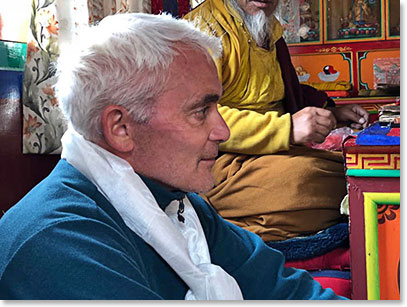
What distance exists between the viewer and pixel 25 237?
493 millimetres

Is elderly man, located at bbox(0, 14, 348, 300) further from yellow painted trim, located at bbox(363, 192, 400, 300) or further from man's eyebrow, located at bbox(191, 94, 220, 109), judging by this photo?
yellow painted trim, located at bbox(363, 192, 400, 300)

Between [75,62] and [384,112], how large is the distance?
2.25ft

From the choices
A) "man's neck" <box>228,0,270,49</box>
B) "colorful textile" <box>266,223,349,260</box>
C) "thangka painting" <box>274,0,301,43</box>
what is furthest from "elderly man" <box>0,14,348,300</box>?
"thangka painting" <box>274,0,301,43</box>

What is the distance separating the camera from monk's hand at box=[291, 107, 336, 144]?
3.67ft

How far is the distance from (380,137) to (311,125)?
8.2 inches

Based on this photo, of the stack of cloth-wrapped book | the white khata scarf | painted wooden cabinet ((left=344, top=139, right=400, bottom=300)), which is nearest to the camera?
the white khata scarf

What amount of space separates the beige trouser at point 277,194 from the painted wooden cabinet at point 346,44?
274mm

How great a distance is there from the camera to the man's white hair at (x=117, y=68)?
59 centimetres

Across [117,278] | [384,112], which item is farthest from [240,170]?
[117,278]

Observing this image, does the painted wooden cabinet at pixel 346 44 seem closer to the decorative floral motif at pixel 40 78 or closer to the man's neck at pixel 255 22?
the man's neck at pixel 255 22

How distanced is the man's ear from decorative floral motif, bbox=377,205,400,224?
46 cm

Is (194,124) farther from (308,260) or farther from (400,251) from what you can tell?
(308,260)

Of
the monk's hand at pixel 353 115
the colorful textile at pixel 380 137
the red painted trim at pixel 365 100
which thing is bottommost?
the monk's hand at pixel 353 115

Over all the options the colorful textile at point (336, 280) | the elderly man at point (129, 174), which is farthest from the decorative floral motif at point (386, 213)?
the elderly man at point (129, 174)
